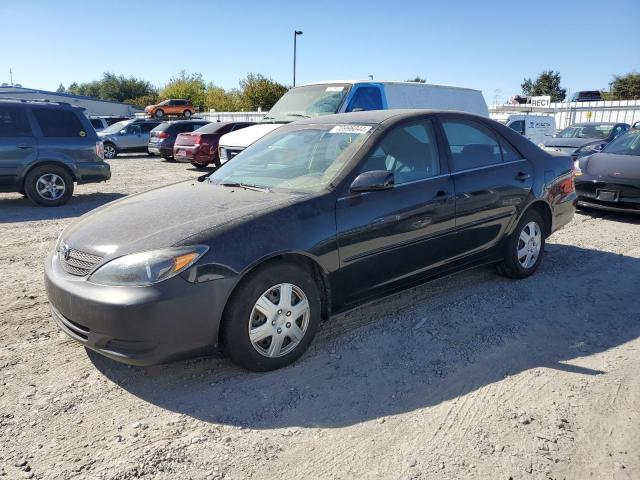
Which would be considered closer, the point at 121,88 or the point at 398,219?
the point at 398,219

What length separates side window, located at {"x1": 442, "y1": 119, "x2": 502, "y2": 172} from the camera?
447 centimetres

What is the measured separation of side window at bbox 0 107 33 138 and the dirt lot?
5659 mm

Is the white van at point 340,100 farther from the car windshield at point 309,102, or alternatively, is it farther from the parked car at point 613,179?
the parked car at point 613,179

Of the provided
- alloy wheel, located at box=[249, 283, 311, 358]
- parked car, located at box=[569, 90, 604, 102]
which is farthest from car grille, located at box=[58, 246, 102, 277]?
parked car, located at box=[569, 90, 604, 102]

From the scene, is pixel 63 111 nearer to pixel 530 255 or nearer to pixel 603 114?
pixel 530 255

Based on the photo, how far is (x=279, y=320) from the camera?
328cm

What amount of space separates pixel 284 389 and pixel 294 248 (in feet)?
2.89

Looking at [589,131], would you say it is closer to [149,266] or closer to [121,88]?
[149,266]

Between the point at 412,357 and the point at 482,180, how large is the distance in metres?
1.88

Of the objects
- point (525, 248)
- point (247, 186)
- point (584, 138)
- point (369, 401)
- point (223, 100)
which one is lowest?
point (369, 401)

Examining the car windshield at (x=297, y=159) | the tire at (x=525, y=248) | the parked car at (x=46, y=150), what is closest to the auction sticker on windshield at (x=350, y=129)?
the car windshield at (x=297, y=159)

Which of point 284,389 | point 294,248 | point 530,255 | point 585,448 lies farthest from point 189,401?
point 530,255

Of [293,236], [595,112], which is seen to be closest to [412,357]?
[293,236]

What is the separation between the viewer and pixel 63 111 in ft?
31.3
